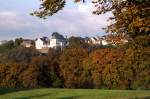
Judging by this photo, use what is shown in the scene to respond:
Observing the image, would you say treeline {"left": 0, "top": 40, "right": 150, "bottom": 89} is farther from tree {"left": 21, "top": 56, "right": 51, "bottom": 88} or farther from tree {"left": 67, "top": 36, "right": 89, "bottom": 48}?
tree {"left": 67, "top": 36, "right": 89, "bottom": 48}

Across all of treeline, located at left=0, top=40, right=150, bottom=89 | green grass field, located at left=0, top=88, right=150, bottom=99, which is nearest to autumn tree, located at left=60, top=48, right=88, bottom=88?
treeline, located at left=0, top=40, right=150, bottom=89

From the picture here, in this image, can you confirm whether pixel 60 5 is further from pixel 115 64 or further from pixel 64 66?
pixel 64 66

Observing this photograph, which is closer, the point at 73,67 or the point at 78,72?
the point at 78,72

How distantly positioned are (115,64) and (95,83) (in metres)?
5.53

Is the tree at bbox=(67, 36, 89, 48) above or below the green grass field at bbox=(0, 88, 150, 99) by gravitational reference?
above

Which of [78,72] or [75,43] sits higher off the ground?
[75,43]

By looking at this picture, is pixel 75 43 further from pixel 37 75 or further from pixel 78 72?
pixel 37 75

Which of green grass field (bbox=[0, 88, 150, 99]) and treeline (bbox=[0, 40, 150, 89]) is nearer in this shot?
green grass field (bbox=[0, 88, 150, 99])

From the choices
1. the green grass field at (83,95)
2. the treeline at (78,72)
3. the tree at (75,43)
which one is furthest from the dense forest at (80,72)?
the green grass field at (83,95)

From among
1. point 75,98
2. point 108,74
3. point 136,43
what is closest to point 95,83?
point 108,74

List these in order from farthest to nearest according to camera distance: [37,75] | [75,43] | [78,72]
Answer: [75,43] → [78,72] → [37,75]

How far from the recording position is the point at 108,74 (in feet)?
314

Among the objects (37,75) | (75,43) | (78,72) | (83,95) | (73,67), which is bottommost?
(37,75)

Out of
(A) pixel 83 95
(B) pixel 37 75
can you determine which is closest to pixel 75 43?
(B) pixel 37 75
